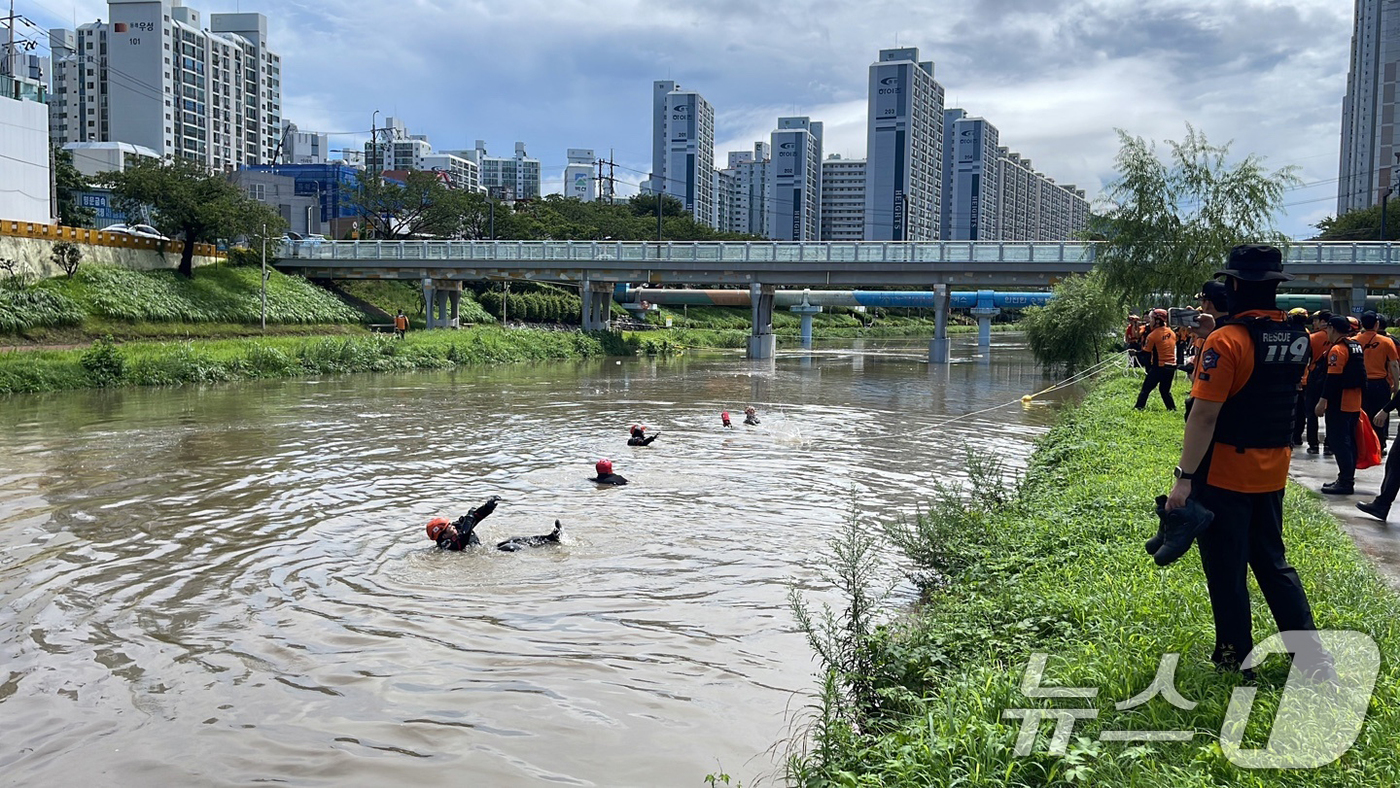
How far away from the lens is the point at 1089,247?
42.3m

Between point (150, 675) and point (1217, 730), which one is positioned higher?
point (1217, 730)

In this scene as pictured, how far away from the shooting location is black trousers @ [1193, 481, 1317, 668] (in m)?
4.89

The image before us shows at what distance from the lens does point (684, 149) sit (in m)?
168

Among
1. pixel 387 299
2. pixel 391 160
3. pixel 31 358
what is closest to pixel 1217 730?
pixel 31 358

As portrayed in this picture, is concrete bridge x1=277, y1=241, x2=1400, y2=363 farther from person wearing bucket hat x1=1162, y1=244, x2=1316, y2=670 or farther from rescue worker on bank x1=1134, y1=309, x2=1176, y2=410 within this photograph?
person wearing bucket hat x1=1162, y1=244, x2=1316, y2=670

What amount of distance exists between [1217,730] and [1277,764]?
0.43 m

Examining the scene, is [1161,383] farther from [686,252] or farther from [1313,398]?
[686,252]

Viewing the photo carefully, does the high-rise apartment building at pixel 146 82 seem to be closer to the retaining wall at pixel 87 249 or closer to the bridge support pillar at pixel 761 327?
the retaining wall at pixel 87 249

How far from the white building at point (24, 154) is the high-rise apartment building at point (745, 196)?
133446 millimetres

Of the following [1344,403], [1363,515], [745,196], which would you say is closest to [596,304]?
[1344,403]

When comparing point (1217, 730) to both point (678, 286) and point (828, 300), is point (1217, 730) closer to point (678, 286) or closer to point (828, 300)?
point (828, 300)

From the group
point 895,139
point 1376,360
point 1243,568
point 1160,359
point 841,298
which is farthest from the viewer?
point 895,139

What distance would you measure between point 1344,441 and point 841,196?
565 feet

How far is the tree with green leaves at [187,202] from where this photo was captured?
48.2m
